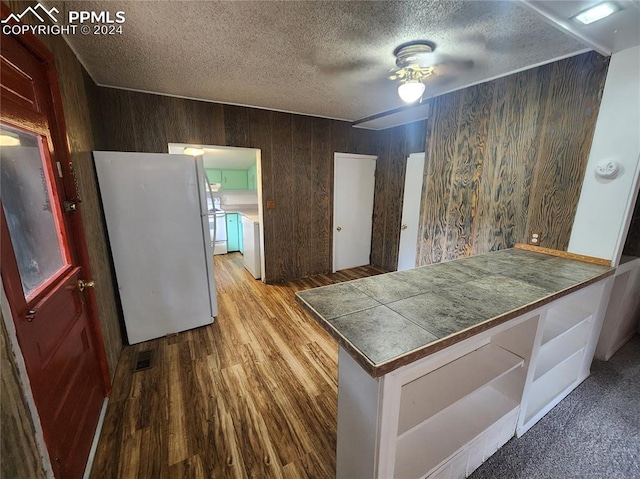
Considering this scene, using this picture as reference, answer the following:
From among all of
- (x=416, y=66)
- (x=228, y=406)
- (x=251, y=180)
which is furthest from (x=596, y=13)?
(x=251, y=180)

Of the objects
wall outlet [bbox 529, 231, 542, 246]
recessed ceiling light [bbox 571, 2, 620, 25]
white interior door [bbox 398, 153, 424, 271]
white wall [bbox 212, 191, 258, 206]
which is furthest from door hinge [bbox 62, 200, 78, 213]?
white wall [bbox 212, 191, 258, 206]

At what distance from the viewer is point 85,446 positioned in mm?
1314

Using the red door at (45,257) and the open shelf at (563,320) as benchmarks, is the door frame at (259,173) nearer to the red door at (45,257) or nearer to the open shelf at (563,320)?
the red door at (45,257)

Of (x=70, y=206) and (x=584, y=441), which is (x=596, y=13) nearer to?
(x=584, y=441)

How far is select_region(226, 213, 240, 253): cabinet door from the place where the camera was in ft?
17.0

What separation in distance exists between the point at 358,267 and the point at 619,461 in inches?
131

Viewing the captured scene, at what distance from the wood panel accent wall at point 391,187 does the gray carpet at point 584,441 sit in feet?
8.22

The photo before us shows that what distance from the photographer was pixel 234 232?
17.4 ft

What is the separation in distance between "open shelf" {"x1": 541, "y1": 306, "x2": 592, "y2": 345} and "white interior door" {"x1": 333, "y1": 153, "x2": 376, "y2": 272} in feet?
9.13

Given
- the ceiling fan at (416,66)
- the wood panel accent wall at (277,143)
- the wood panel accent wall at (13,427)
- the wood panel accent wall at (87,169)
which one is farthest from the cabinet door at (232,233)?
the wood panel accent wall at (13,427)

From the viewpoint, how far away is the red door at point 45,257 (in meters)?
0.95

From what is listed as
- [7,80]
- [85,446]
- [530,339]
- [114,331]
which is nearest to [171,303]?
[114,331]

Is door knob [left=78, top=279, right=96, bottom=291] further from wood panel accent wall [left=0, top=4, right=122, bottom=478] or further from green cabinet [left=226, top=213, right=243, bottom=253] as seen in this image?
green cabinet [left=226, top=213, right=243, bottom=253]

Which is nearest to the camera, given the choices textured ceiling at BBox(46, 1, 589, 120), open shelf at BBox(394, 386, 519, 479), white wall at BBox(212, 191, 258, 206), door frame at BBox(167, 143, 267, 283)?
open shelf at BBox(394, 386, 519, 479)
